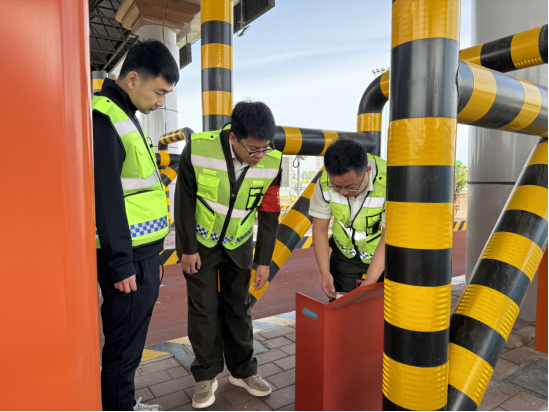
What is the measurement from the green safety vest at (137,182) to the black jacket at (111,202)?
57 mm

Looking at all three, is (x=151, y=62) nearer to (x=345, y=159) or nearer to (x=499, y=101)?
(x=345, y=159)

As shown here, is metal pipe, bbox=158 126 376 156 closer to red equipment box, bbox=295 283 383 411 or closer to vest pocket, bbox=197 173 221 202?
vest pocket, bbox=197 173 221 202

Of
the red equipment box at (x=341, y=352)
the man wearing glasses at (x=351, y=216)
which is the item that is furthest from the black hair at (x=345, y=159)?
the red equipment box at (x=341, y=352)

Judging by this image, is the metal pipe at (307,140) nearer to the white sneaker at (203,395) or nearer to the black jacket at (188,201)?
the black jacket at (188,201)

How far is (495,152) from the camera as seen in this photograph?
3.34 m

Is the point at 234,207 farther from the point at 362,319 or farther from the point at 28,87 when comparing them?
the point at 28,87

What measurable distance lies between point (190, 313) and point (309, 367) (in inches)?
30.8

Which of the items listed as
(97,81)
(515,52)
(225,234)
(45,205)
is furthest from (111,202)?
(97,81)

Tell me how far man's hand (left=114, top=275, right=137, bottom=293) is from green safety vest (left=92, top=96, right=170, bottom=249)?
0.15m

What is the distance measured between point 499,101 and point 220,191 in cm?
131

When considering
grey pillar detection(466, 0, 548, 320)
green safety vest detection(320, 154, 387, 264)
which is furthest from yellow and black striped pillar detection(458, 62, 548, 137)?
grey pillar detection(466, 0, 548, 320)

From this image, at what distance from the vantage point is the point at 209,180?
1.99 meters

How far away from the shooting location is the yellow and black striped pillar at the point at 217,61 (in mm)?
3053

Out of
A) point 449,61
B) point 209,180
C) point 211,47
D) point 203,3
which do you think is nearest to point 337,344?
point 209,180
